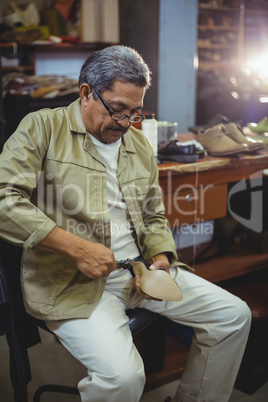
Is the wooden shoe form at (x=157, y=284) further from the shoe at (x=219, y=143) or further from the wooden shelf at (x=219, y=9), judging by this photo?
the wooden shelf at (x=219, y=9)

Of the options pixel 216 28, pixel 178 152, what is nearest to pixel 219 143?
pixel 178 152

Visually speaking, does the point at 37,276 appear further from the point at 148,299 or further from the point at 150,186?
the point at 150,186

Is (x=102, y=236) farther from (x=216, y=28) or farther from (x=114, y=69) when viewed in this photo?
(x=216, y=28)

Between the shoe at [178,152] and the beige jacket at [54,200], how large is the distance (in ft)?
1.73

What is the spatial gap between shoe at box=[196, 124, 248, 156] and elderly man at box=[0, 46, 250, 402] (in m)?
0.60

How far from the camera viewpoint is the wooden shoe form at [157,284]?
1550 millimetres

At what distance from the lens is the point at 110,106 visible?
5.09 feet

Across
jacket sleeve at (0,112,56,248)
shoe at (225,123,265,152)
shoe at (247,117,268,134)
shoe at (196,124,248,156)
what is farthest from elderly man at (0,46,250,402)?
shoe at (247,117,268,134)

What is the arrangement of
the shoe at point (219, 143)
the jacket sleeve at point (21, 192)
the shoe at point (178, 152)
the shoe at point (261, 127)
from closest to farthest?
the jacket sleeve at point (21, 192), the shoe at point (178, 152), the shoe at point (219, 143), the shoe at point (261, 127)

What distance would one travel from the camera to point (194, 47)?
507cm

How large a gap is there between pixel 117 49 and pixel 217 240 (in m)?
1.69

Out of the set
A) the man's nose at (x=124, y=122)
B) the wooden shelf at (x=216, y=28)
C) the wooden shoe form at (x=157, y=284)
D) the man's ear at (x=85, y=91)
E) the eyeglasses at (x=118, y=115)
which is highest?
the wooden shelf at (x=216, y=28)

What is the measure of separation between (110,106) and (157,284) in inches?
25.5

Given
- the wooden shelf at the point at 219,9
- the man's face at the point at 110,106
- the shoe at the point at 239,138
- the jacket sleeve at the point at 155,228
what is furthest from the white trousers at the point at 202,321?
the wooden shelf at the point at 219,9
